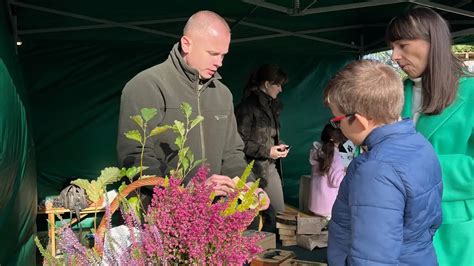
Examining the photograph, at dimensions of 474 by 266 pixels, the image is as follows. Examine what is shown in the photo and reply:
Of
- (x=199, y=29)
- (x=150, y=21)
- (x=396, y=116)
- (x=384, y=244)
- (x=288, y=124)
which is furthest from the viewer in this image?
(x=288, y=124)

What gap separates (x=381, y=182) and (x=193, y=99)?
2.64ft

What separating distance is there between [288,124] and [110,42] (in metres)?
2.48

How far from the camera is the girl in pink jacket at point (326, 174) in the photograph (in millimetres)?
4715

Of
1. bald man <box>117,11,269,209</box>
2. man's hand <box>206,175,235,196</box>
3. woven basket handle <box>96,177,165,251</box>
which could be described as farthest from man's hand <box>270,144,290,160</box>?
woven basket handle <box>96,177,165,251</box>

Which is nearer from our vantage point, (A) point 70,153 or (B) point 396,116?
(B) point 396,116

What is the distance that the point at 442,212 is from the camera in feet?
5.34

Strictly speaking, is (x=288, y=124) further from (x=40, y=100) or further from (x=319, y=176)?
(x=40, y=100)

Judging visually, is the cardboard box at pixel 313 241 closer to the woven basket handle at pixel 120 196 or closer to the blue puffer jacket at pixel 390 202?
the blue puffer jacket at pixel 390 202

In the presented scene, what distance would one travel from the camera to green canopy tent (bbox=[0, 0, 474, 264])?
438 cm

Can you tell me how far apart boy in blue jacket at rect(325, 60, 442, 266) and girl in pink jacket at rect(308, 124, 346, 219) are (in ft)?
10.6

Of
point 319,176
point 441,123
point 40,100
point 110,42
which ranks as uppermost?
point 110,42

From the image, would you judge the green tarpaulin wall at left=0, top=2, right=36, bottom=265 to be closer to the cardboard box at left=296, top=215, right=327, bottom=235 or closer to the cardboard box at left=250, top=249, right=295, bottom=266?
the cardboard box at left=250, top=249, right=295, bottom=266

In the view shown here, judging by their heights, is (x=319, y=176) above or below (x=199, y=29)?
below

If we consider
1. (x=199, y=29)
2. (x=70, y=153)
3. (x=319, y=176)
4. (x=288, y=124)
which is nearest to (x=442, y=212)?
(x=199, y=29)
